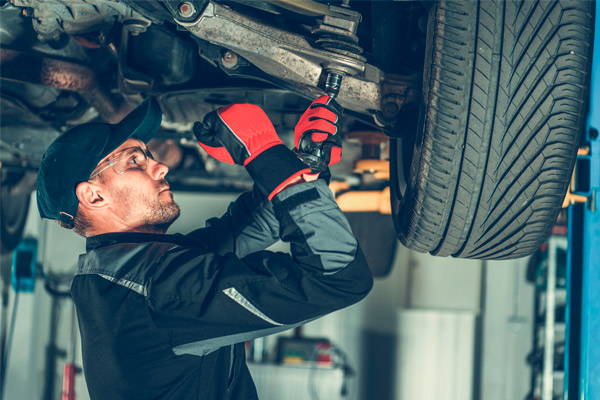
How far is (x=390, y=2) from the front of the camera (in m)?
1.50

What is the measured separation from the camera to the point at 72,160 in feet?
4.94

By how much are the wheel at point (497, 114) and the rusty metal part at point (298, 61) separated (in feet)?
0.48

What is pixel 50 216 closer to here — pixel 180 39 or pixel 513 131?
pixel 180 39

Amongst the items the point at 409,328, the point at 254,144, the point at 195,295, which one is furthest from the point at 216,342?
the point at 409,328

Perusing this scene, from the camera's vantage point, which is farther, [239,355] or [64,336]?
[64,336]

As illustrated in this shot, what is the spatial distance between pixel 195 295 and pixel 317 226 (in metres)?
0.29

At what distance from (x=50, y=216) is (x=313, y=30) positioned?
788 mm

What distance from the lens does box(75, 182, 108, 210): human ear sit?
150 centimetres

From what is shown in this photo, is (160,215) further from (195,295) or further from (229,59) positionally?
(229,59)

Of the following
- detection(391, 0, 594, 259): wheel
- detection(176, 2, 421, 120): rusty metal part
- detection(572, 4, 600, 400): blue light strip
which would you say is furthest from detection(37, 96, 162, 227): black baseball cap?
detection(572, 4, 600, 400): blue light strip

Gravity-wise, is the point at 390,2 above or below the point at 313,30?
above

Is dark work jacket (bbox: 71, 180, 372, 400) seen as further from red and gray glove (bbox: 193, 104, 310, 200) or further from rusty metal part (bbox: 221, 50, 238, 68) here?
rusty metal part (bbox: 221, 50, 238, 68)

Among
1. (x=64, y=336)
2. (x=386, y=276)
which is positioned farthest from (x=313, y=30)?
(x=64, y=336)

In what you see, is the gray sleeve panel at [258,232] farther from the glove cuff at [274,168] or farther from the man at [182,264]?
the glove cuff at [274,168]
